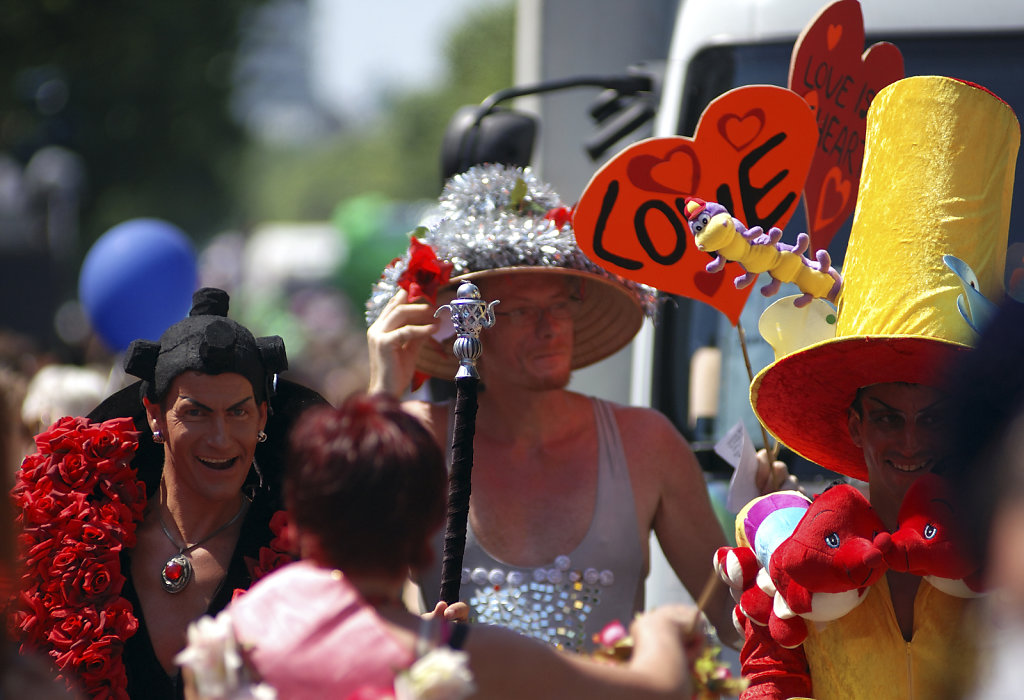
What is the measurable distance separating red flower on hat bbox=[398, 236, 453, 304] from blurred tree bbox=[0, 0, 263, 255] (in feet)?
60.4

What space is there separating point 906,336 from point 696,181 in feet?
2.64

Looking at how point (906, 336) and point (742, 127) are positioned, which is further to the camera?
point (742, 127)

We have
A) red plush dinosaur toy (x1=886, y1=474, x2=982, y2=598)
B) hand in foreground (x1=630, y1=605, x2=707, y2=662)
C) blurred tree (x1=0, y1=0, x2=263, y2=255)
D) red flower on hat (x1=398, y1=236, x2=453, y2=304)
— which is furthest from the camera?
blurred tree (x1=0, y1=0, x2=263, y2=255)

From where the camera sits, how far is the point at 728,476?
150 inches

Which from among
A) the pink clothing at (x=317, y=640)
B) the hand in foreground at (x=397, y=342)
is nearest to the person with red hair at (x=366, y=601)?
the pink clothing at (x=317, y=640)

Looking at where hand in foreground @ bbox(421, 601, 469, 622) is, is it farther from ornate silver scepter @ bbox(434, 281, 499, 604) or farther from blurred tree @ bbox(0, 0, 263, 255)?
blurred tree @ bbox(0, 0, 263, 255)

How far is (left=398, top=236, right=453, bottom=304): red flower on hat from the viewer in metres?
3.22

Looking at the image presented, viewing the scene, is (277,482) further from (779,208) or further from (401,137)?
(401,137)

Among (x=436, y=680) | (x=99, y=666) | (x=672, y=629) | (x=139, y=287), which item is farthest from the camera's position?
(x=139, y=287)

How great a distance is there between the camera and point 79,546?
288 cm

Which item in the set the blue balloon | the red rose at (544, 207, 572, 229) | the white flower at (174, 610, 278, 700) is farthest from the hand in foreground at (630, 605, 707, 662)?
the blue balloon

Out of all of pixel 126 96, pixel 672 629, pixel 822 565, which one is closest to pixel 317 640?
pixel 672 629

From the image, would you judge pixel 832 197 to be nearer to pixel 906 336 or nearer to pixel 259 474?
pixel 906 336

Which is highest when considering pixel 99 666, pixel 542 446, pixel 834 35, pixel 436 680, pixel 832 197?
pixel 834 35
